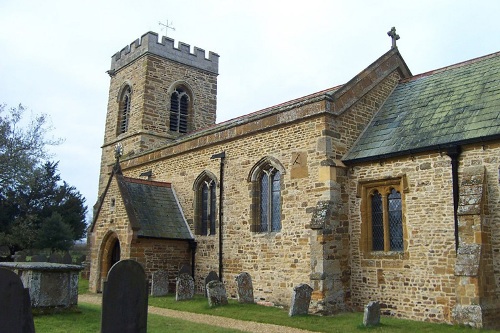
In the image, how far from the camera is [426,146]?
43.3 feet

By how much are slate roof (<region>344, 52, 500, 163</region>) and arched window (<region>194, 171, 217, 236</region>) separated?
6.42 meters

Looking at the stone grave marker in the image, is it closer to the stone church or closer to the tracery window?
the stone church

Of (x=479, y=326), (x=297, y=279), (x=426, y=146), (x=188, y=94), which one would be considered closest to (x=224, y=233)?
(x=297, y=279)

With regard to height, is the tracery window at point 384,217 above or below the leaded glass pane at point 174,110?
below

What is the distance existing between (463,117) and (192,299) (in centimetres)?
1044

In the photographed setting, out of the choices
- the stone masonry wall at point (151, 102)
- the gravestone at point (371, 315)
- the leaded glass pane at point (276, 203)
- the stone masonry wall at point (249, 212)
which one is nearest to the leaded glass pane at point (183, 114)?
the stone masonry wall at point (151, 102)

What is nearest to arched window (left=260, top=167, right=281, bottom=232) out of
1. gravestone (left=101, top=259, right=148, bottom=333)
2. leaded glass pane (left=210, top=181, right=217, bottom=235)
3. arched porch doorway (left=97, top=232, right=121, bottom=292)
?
leaded glass pane (left=210, top=181, right=217, bottom=235)

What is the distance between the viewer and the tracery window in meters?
13.9

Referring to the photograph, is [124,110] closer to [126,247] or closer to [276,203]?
[126,247]

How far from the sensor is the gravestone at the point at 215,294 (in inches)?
580

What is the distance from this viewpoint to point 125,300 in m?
6.30

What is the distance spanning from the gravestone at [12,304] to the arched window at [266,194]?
34.7ft

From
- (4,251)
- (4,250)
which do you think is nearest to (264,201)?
(4,251)

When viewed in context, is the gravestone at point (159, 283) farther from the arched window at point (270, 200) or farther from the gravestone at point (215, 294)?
the arched window at point (270, 200)
